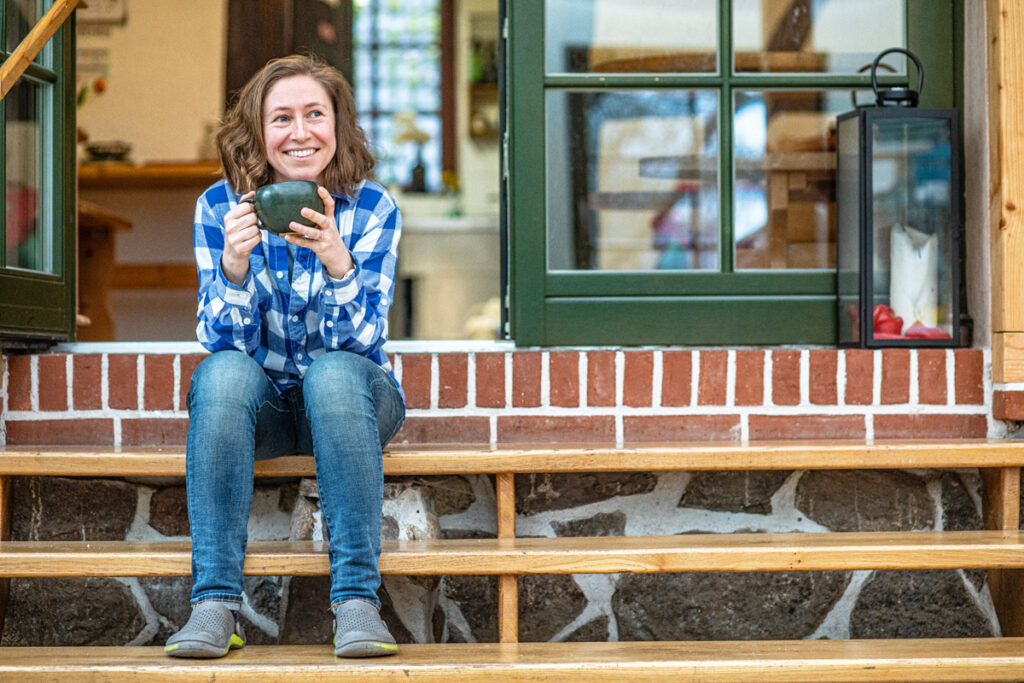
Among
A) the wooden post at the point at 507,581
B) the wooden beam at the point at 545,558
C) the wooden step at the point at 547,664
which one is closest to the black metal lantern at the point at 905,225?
the wooden beam at the point at 545,558

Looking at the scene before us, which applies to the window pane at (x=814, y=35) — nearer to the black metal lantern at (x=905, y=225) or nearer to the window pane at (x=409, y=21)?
the black metal lantern at (x=905, y=225)

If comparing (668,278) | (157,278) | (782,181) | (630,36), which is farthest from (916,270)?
(157,278)

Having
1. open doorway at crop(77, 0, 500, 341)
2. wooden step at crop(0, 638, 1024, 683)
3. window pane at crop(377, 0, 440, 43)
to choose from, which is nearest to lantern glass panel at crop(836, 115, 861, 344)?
wooden step at crop(0, 638, 1024, 683)

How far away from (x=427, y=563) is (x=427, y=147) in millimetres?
5242

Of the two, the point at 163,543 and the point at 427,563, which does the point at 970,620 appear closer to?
the point at 427,563

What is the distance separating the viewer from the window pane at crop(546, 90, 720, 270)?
2389mm

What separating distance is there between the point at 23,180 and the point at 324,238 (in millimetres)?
944

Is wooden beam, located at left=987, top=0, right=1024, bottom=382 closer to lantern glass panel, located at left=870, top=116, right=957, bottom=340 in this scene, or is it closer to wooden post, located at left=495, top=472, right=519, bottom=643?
lantern glass panel, located at left=870, top=116, right=957, bottom=340

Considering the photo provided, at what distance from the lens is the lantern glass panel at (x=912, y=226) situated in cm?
228

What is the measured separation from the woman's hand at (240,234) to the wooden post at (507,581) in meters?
0.63

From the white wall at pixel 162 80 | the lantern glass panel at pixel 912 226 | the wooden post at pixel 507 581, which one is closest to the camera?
the wooden post at pixel 507 581

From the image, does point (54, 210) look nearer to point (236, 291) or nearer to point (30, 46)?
point (30, 46)

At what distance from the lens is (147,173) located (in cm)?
537

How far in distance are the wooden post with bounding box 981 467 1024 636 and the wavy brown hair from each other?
55.4 inches
